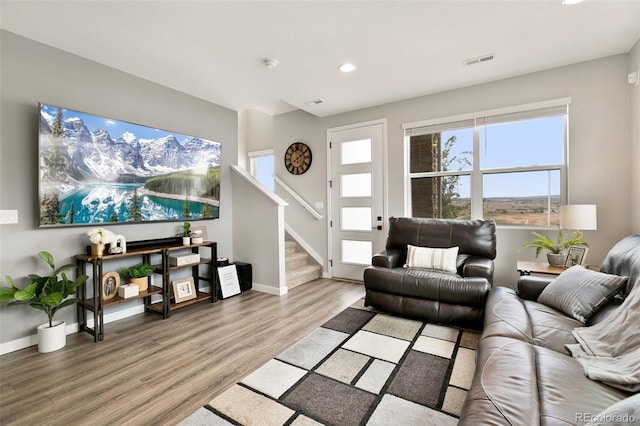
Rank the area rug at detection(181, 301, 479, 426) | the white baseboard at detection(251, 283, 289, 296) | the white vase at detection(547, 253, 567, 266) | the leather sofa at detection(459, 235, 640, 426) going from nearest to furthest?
1. the leather sofa at detection(459, 235, 640, 426)
2. the area rug at detection(181, 301, 479, 426)
3. the white vase at detection(547, 253, 567, 266)
4. the white baseboard at detection(251, 283, 289, 296)

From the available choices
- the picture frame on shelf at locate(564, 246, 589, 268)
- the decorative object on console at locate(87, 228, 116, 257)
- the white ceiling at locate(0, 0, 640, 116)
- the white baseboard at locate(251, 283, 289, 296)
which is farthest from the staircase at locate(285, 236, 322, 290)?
the picture frame on shelf at locate(564, 246, 589, 268)

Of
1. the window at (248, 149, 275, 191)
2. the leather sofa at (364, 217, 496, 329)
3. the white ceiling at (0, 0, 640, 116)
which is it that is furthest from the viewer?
the window at (248, 149, 275, 191)

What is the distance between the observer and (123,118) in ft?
9.92

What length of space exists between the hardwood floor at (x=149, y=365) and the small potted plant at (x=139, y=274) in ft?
1.24

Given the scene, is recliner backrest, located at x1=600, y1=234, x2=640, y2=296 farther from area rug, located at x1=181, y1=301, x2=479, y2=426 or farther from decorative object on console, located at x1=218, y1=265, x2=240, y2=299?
decorative object on console, located at x1=218, y1=265, x2=240, y2=299

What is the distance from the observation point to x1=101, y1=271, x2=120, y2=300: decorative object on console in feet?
8.71

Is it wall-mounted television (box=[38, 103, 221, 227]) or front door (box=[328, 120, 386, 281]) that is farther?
front door (box=[328, 120, 386, 281])

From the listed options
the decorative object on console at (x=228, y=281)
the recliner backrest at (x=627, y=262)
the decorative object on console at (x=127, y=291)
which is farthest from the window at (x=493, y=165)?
the decorative object on console at (x=127, y=291)

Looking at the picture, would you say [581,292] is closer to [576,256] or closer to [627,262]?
[627,262]

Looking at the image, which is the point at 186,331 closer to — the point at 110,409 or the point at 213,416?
the point at 110,409

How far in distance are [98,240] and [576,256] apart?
14.5 feet

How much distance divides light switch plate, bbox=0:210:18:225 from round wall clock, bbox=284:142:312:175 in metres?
3.40

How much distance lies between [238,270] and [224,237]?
56 cm

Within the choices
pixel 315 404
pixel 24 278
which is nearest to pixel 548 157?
pixel 315 404
